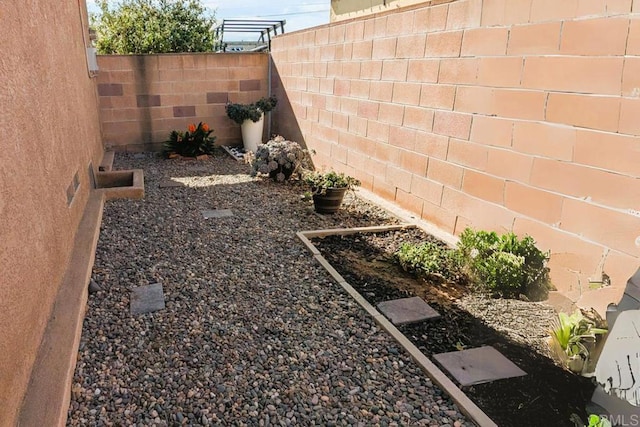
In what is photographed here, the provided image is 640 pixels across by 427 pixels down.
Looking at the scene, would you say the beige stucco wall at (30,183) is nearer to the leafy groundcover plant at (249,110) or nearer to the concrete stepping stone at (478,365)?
the concrete stepping stone at (478,365)

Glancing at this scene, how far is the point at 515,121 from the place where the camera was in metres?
3.00

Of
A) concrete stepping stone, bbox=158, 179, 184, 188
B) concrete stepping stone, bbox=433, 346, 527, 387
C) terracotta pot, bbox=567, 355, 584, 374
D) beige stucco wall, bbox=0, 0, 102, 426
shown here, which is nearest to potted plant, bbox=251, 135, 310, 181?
concrete stepping stone, bbox=158, 179, 184, 188

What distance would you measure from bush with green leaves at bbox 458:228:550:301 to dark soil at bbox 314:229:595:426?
93 mm

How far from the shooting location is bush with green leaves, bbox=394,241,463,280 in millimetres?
3086

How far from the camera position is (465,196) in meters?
3.53

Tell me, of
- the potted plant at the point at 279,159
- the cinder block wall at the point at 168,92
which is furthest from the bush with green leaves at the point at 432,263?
the cinder block wall at the point at 168,92

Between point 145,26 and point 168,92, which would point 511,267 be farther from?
point 145,26

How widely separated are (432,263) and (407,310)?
1.82ft

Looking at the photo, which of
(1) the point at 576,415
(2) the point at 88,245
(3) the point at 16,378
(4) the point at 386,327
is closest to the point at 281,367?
(4) the point at 386,327

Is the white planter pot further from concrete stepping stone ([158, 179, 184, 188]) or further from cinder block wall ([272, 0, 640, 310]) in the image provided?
cinder block wall ([272, 0, 640, 310])

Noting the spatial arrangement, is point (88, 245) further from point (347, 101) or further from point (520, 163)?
point (347, 101)

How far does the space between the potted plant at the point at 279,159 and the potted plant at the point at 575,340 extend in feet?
12.4

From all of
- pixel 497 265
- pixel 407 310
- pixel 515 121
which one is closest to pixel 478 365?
pixel 407 310

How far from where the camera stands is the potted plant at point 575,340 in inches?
81.5
